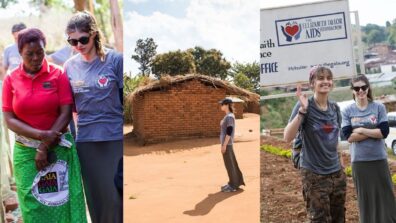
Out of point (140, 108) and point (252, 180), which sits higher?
point (140, 108)

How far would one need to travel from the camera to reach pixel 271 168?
3.16 meters

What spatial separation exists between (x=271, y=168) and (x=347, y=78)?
0.70m

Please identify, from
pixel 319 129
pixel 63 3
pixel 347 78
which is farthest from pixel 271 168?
pixel 63 3

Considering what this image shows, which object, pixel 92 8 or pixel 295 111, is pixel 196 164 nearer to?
pixel 295 111

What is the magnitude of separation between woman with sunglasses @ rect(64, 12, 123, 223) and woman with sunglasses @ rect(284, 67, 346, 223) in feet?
3.38

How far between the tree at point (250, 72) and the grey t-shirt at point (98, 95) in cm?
69

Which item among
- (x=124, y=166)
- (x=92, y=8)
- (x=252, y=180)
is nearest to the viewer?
(x=252, y=180)

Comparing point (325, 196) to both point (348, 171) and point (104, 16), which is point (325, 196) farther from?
point (104, 16)

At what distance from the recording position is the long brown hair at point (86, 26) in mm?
3066

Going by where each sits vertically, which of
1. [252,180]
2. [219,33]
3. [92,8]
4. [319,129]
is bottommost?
[252,180]

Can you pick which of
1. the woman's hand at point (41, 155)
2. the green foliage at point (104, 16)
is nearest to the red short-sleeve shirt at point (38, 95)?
the woman's hand at point (41, 155)

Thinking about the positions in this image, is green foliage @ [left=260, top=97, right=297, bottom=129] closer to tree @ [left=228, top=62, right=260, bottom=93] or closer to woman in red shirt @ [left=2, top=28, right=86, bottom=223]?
tree @ [left=228, top=62, right=260, bottom=93]

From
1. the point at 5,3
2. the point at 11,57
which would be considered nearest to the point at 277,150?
the point at 11,57

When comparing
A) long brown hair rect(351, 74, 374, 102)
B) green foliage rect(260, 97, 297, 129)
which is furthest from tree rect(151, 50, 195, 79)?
long brown hair rect(351, 74, 374, 102)
